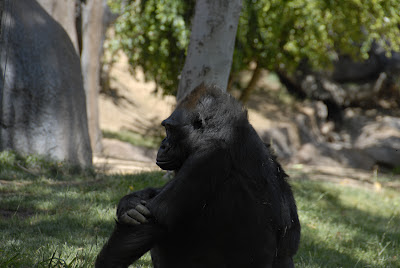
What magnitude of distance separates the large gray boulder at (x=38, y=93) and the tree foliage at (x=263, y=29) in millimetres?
5737

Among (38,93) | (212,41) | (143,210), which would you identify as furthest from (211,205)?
(38,93)

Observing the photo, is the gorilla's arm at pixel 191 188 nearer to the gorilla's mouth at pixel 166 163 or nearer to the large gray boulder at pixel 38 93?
the gorilla's mouth at pixel 166 163

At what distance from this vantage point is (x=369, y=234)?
614 centimetres

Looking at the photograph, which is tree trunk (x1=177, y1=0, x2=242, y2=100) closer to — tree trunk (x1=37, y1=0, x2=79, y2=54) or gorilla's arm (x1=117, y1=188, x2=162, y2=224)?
gorilla's arm (x1=117, y1=188, x2=162, y2=224)

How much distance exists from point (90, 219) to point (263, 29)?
34.5 ft

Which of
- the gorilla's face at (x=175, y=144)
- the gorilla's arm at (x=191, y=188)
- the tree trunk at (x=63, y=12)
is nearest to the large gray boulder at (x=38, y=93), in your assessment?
the tree trunk at (x=63, y=12)

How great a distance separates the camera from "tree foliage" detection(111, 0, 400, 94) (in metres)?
13.2

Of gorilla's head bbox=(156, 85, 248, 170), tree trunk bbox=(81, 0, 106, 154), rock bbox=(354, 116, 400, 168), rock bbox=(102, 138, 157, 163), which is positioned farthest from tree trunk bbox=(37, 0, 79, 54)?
rock bbox=(354, 116, 400, 168)

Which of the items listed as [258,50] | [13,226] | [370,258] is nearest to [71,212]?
[13,226]

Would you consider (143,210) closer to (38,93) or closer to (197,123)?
(197,123)

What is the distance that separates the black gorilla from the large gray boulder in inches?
167

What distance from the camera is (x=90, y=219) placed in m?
4.66

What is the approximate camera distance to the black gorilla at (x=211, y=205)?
2.68 meters

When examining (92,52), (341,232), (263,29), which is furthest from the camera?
(263,29)
